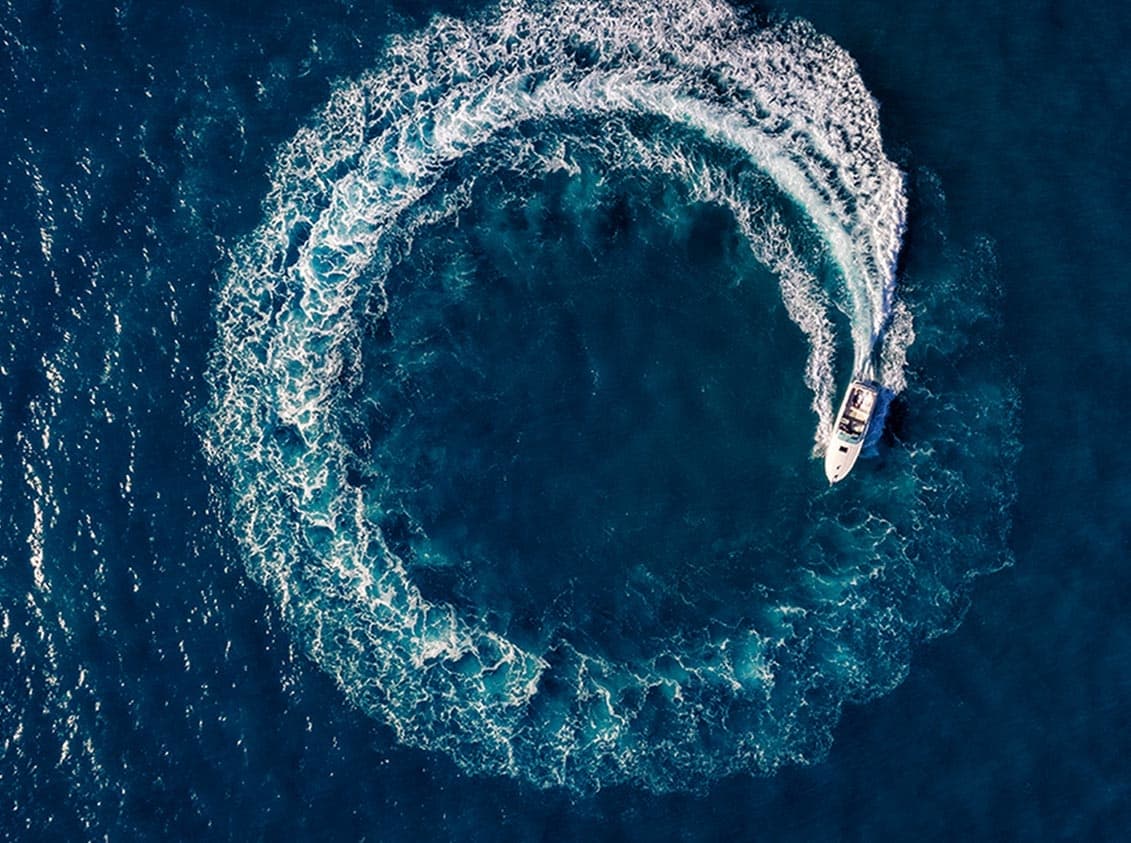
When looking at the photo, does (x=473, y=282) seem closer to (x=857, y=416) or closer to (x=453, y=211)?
(x=453, y=211)

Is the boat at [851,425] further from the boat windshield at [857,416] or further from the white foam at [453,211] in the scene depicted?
the white foam at [453,211]

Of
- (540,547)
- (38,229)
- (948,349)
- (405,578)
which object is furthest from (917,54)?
(38,229)

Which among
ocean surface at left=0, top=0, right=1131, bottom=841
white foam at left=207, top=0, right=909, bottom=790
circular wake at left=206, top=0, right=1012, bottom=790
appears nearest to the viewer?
ocean surface at left=0, top=0, right=1131, bottom=841

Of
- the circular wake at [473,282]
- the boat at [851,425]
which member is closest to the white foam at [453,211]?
the circular wake at [473,282]

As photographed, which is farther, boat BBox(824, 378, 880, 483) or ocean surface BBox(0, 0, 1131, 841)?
boat BBox(824, 378, 880, 483)

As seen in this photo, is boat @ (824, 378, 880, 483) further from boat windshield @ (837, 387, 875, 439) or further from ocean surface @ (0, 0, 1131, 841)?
ocean surface @ (0, 0, 1131, 841)

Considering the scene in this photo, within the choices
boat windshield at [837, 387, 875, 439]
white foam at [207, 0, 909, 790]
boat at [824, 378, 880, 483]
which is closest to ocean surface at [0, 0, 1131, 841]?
white foam at [207, 0, 909, 790]

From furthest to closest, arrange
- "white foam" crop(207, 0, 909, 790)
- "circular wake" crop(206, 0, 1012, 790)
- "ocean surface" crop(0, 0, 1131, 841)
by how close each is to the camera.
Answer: "circular wake" crop(206, 0, 1012, 790), "white foam" crop(207, 0, 909, 790), "ocean surface" crop(0, 0, 1131, 841)
